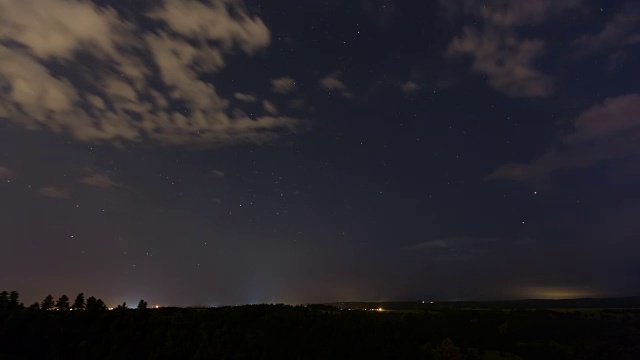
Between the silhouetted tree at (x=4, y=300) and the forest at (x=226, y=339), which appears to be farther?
the silhouetted tree at (x=4, y=300)

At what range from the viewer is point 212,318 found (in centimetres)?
18650

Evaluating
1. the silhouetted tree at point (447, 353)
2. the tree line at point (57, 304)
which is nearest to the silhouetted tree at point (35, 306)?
the tree line at point (57, 304)

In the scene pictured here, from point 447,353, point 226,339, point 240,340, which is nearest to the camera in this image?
point 447,353

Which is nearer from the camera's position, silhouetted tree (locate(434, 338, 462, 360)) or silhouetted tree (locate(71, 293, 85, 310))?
silhouetted tree (locate(434, 338, 462, 360))

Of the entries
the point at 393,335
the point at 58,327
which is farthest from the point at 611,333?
the point at 58,327

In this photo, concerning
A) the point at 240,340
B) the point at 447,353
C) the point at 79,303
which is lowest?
the point at 447,353

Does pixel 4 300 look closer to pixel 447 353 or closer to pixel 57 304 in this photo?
pixel 57 304

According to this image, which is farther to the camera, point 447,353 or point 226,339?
point 226,339

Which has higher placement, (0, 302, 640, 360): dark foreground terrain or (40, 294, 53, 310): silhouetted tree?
(40, 294, 53, 310): silhouetted tree

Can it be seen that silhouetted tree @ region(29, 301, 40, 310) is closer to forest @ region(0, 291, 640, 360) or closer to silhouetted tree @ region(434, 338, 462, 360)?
forest @ region(0, 291, 640, 360)

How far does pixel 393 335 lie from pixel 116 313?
108 m

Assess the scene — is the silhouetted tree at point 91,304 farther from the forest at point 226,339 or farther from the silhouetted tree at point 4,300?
the silhouetted tree at point 4,300

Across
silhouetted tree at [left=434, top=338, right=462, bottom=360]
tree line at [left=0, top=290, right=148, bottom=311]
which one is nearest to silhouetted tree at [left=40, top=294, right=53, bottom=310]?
tree line at [left=0, top=290, right=148, bottom=311]

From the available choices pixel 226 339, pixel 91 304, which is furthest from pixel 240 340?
pixel 91 304
